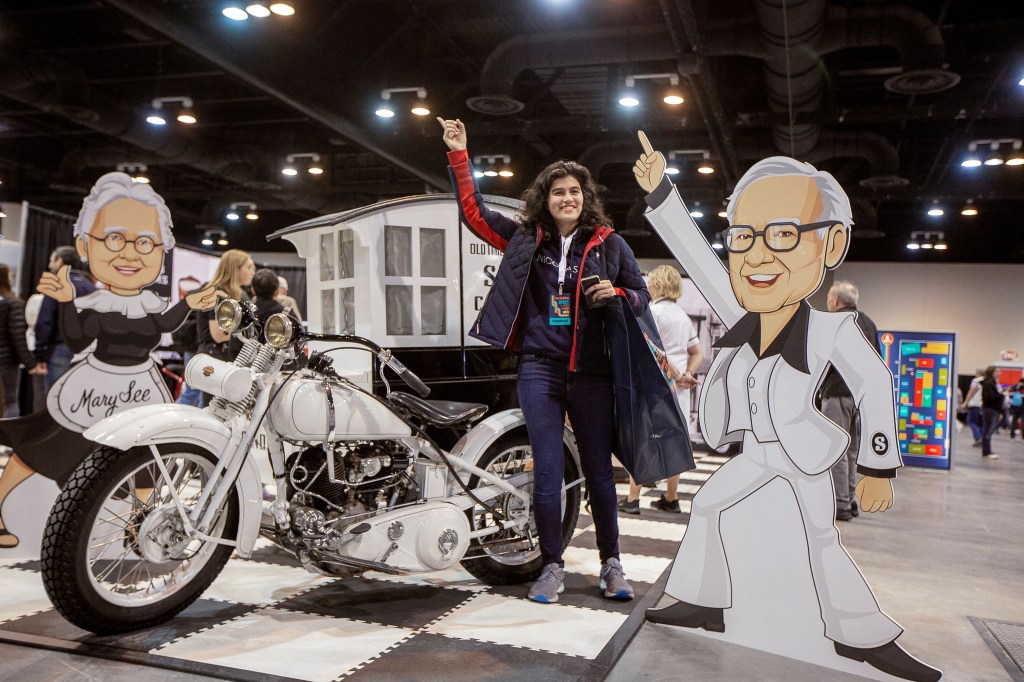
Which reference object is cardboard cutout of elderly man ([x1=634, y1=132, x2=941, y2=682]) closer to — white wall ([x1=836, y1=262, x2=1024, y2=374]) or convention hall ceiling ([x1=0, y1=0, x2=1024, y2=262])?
convention hall ceiling ([x1=0, y1=0, x2=1024, y2=262])

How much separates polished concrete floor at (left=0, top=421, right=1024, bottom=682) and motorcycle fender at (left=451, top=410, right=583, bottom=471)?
2.40ft

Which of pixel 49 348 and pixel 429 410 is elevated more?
pixel 49 348

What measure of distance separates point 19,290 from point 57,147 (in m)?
9.51

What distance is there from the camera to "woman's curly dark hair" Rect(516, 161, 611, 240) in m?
3.12

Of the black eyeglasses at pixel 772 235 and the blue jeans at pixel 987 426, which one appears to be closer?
the black eyeglasses at pixel 772 235

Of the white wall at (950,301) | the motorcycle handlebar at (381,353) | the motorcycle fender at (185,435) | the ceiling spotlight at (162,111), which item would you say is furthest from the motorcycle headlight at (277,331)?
the white wall at (950,301)

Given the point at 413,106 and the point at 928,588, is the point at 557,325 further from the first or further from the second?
the point at 413,106

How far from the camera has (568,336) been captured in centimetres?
307

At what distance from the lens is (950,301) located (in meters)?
16.8

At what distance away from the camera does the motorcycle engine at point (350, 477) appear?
2848mm

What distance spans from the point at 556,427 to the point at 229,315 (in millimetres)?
1266

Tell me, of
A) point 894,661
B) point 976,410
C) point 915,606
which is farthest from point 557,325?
point 976,410

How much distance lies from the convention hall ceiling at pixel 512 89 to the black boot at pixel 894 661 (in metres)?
5.12

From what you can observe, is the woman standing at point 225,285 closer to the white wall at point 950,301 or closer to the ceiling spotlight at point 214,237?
the ceiling spotlight at point 214,237
